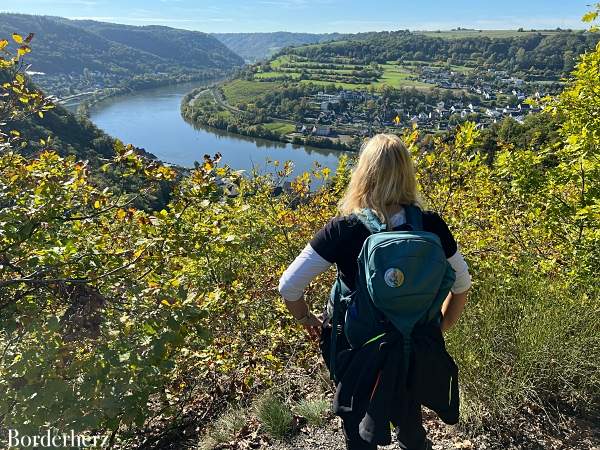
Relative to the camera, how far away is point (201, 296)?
258 centimetres

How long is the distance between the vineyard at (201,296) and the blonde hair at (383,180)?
1077 mm

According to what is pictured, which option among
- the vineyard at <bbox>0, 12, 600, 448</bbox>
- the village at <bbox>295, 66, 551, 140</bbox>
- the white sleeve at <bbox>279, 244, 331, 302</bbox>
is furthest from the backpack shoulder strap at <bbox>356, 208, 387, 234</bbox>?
the village at <bbox>295, 66, 551, 140</bbox>

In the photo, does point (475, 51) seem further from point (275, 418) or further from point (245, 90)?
point (275, 418)

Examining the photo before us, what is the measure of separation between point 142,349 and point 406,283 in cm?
141

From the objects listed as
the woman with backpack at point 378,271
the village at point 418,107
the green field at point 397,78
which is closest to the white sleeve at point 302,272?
the woman with backpack at point 378,271

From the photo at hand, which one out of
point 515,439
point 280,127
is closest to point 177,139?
point 280,127

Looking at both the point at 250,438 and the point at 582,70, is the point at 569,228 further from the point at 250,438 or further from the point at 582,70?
the point at 250,438

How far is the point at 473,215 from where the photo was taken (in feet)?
14.4

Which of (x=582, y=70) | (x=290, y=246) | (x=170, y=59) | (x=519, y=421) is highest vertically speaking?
(x=170, y=59)

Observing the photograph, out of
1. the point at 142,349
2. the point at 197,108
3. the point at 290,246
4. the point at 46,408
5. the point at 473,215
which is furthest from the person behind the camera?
the point at 197,108

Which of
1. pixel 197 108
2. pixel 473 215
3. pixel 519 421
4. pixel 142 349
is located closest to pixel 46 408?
pixel 142 349

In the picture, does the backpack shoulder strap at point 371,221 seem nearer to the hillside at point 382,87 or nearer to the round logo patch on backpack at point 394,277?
the round logo patch on backpack at point 394,277

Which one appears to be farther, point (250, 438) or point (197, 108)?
point (197, 108)

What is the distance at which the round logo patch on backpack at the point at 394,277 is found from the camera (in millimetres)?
1630
